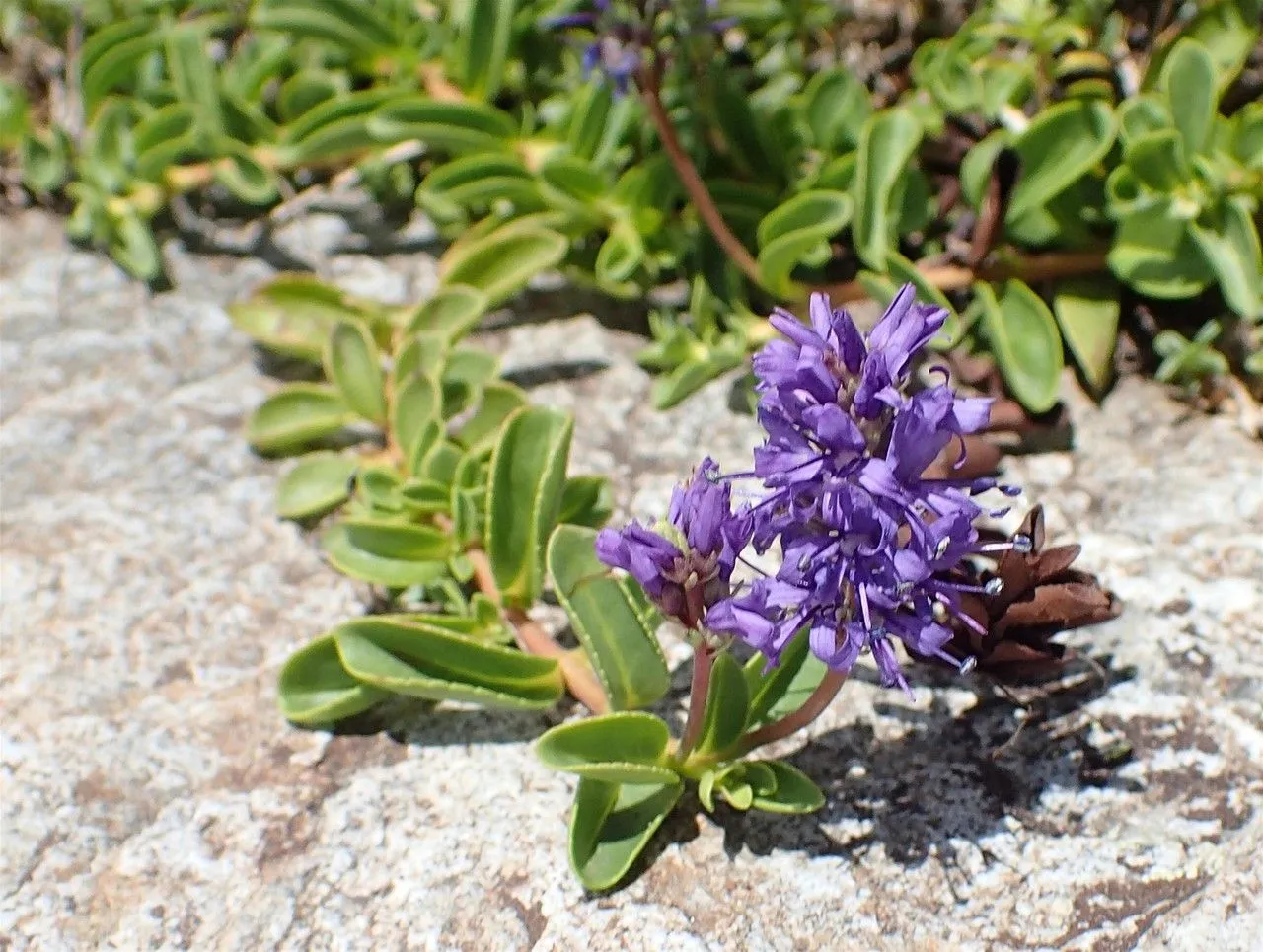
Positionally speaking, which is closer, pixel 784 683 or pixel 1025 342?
pixel 784 683

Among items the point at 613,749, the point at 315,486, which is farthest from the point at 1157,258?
the point at 315,486

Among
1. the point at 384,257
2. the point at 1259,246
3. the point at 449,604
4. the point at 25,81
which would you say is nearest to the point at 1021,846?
the point at 449,604

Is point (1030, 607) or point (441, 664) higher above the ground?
point (1030, 607)

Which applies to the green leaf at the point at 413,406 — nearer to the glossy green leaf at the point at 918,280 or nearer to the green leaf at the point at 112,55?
the glossy green leaf at the point at 918,280

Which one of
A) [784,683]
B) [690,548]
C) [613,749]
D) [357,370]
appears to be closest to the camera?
[690,548]

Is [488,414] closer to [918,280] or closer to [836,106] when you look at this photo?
[918,280]

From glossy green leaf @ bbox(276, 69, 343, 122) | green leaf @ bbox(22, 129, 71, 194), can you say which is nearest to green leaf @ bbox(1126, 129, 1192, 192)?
glossy green leaf @ bbox(276, 69, 343, 122)

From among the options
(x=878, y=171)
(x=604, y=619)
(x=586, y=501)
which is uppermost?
(x=878, y=171)
